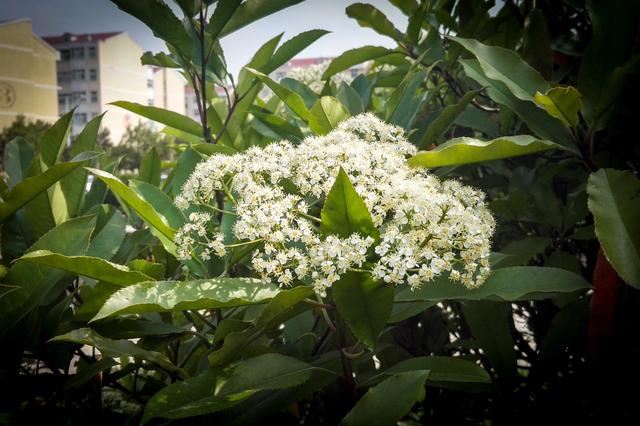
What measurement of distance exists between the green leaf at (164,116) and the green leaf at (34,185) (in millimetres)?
311

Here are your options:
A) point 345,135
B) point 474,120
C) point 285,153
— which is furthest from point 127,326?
point 474,120

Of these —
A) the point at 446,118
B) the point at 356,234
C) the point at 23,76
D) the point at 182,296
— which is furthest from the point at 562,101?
the point at 23,76

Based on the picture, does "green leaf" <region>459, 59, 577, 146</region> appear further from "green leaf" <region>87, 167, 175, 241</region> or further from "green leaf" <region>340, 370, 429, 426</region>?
"green leaf" <region>87, 167, 175, 241</region>

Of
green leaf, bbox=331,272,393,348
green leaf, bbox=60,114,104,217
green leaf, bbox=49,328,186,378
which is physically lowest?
green leaf, bbox=49,328,186,378

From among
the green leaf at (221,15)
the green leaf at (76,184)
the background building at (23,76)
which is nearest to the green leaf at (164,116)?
the green leaf at (76,184)

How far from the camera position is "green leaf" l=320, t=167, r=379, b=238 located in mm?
823

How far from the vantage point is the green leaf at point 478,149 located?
0.96 m

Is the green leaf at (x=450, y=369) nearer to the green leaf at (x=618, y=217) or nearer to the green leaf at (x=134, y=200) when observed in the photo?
the green leaf at (x=618, y=217)

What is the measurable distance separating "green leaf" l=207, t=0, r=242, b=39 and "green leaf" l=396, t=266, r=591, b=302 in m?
0.83

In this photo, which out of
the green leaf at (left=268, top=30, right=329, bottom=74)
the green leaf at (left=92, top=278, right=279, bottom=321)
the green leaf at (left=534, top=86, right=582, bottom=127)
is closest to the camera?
the green leaf at (left=92, top=278, right=279, bottom=321)

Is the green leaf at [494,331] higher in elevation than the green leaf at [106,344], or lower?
lower

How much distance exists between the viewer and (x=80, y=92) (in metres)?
57.3

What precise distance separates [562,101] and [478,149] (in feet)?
0.64

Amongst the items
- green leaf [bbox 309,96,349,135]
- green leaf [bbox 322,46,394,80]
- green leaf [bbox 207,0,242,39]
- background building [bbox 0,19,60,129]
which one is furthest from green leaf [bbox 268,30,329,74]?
background building [bbox 0,19,60,129]
